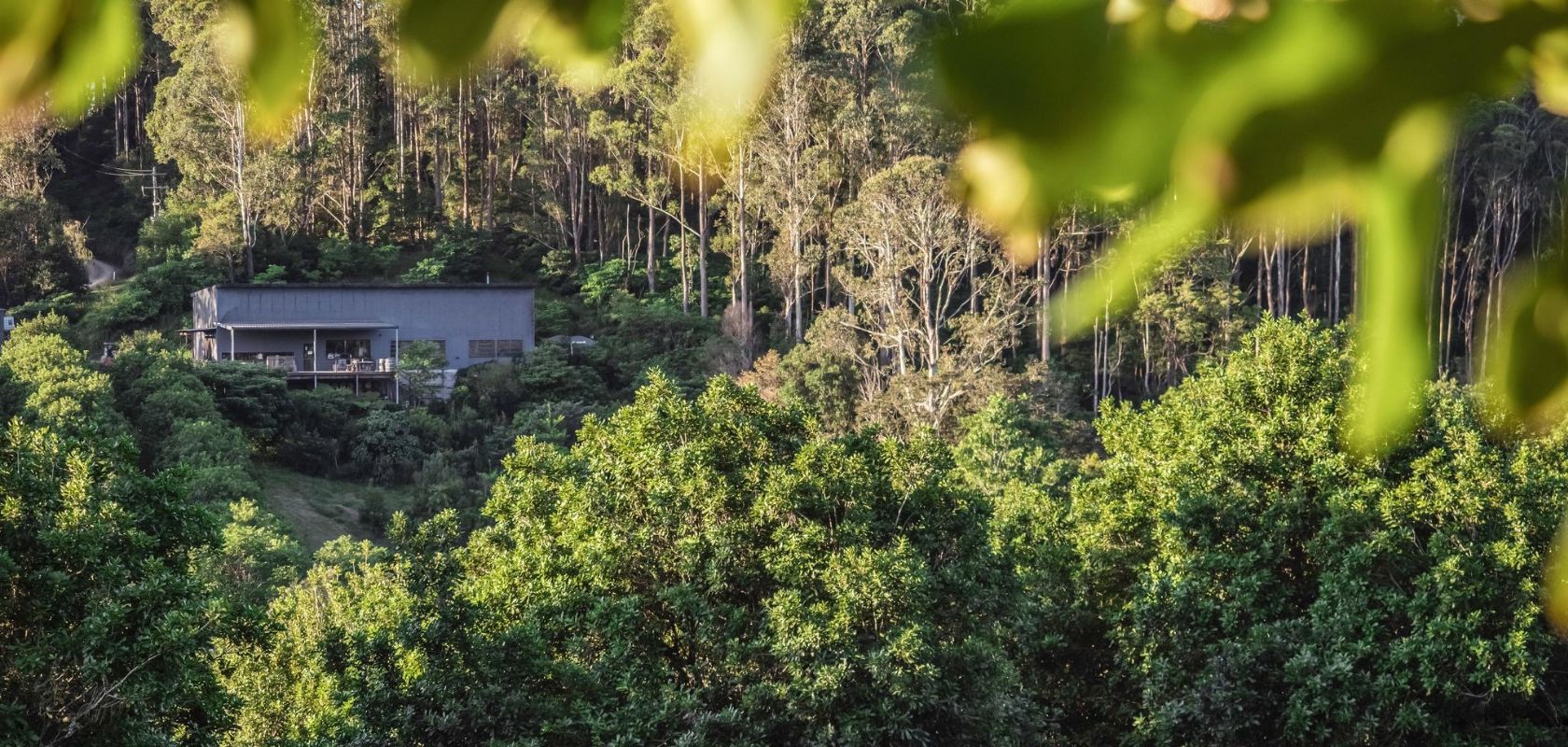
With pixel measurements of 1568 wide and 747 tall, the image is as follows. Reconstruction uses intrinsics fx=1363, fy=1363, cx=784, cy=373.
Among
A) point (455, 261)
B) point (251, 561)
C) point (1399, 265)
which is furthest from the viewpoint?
point (455, 261)

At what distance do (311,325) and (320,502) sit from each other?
9042 millimetres

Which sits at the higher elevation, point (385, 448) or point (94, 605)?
point (94, 605)

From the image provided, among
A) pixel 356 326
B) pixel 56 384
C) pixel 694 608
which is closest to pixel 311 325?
pixel 356 326

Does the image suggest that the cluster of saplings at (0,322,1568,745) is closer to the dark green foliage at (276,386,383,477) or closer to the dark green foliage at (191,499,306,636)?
the dark green foliage at (191,499,306,636)

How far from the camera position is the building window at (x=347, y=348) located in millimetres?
32344

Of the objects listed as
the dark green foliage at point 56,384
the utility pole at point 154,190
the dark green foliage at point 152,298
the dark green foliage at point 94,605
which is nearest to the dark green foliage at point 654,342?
the dark green foliage at point 56,384

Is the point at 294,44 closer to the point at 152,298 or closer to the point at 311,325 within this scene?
the point at 311,325

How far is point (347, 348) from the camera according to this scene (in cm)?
3259

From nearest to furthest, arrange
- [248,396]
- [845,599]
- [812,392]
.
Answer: [845,599]
[812,392]
[248,396]

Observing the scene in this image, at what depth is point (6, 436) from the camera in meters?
9.37

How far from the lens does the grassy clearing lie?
74.4ft

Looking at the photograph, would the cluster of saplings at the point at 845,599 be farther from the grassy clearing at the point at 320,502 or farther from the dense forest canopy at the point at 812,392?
the grassy clearing at the point at 320,502

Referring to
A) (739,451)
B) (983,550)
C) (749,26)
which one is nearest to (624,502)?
(739,451)

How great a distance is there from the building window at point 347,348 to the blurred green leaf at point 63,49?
33.0 m
